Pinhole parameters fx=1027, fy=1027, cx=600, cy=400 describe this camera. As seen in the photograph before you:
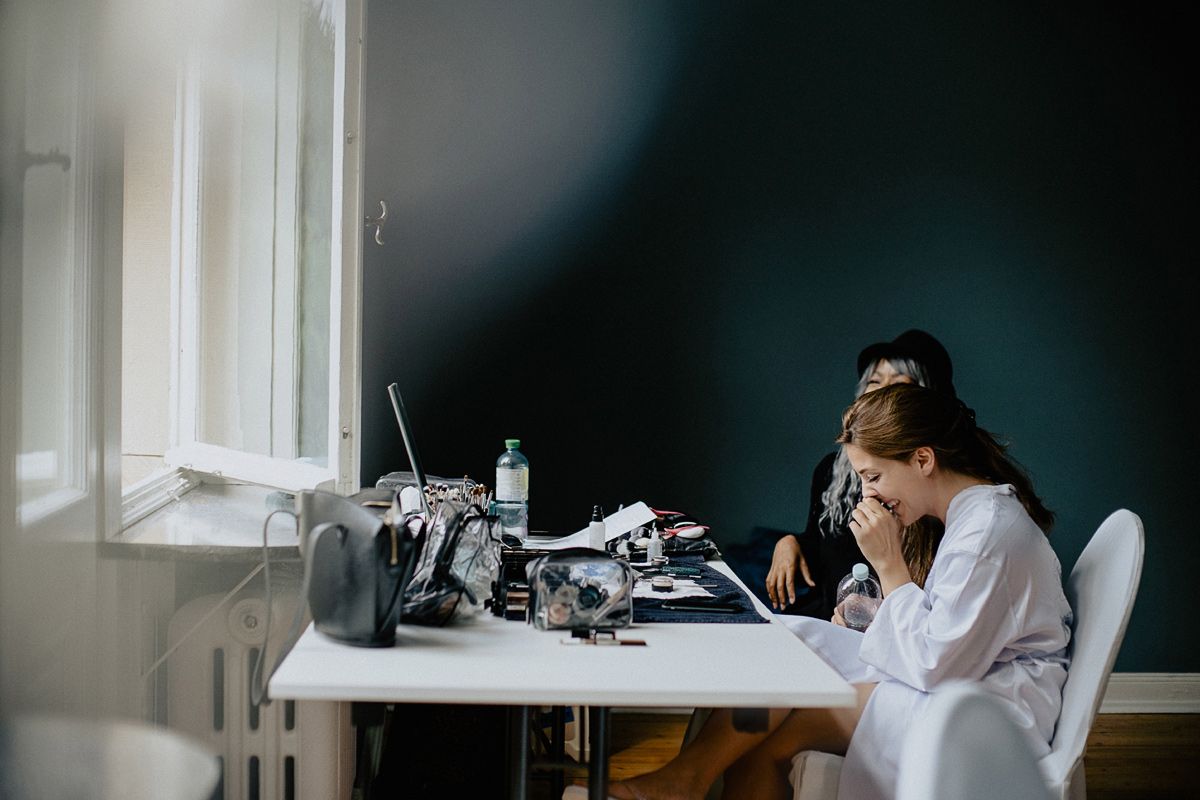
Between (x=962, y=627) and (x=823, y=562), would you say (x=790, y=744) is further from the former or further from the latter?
(x=823, y=562)

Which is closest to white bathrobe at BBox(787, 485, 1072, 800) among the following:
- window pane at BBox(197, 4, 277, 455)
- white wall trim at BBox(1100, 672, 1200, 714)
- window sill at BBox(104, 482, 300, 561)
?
window sill at BBox(104, 482, 300, 561)

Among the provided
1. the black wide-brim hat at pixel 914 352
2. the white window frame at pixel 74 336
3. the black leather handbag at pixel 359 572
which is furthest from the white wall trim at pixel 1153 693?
the white window frame at pixel 74 336

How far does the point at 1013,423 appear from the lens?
11.6 ft

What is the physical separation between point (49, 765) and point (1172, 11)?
395 cm

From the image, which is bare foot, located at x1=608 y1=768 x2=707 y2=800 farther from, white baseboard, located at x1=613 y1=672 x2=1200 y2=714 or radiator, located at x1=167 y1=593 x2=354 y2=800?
white baseboard, located at x1=613 y1=672 x2=1200 y2=714

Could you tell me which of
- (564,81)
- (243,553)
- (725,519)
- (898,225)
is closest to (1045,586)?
(243,553)

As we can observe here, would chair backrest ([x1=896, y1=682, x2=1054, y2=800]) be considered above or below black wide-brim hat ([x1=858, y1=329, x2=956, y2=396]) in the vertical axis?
below

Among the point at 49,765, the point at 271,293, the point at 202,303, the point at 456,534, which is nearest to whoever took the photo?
the point at 49,765

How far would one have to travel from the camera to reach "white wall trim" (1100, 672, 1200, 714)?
11.7 feet

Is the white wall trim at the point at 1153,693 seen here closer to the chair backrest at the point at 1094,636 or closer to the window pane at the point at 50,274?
the chair backrest at the point at 1094,636

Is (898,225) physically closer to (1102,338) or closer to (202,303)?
(1102,338)

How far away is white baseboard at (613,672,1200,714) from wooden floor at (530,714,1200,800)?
0.03m

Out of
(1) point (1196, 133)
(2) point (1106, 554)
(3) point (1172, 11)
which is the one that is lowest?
(2) point (1106, 554)

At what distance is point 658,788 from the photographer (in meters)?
1.95
